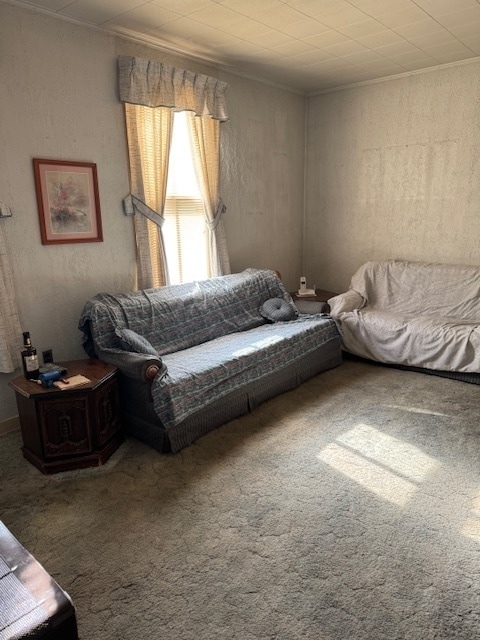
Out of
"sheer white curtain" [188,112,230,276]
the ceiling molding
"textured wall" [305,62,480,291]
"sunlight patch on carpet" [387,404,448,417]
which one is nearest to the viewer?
"sunlight patch on carpet" [387,404,448,417]

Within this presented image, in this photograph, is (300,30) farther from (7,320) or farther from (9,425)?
(9,425)

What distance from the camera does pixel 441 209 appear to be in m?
4.30

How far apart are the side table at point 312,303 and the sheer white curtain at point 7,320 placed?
97.5 inches

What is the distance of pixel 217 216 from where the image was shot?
4012 mm

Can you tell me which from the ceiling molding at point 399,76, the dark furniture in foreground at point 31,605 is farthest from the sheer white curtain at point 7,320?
the ceiling molding at point 399,76

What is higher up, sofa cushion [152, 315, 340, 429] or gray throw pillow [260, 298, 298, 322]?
→ gray throw pillow [260, 298, 298, 322]

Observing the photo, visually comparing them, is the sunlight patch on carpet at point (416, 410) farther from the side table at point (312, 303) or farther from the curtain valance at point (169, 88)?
the curtain valance at point (169, 88)

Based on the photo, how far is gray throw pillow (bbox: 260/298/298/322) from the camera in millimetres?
3979

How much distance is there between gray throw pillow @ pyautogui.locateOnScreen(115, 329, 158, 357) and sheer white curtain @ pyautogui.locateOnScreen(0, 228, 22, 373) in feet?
2.13

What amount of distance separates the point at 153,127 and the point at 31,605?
320 cm

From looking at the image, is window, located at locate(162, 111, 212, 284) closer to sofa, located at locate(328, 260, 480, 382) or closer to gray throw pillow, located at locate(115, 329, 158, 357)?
gray throw pillow, located at locate(115, 329, 158, 357)

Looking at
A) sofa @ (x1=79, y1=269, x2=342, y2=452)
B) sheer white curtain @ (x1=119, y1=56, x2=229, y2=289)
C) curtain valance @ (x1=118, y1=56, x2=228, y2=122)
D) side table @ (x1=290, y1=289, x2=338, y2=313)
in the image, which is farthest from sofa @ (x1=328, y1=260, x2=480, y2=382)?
curtain valance @ (x1=118, y1=56, x2=228, y2=122)

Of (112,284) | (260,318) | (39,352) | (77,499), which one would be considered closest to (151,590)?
(77,499)

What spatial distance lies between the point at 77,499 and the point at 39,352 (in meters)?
1.17
